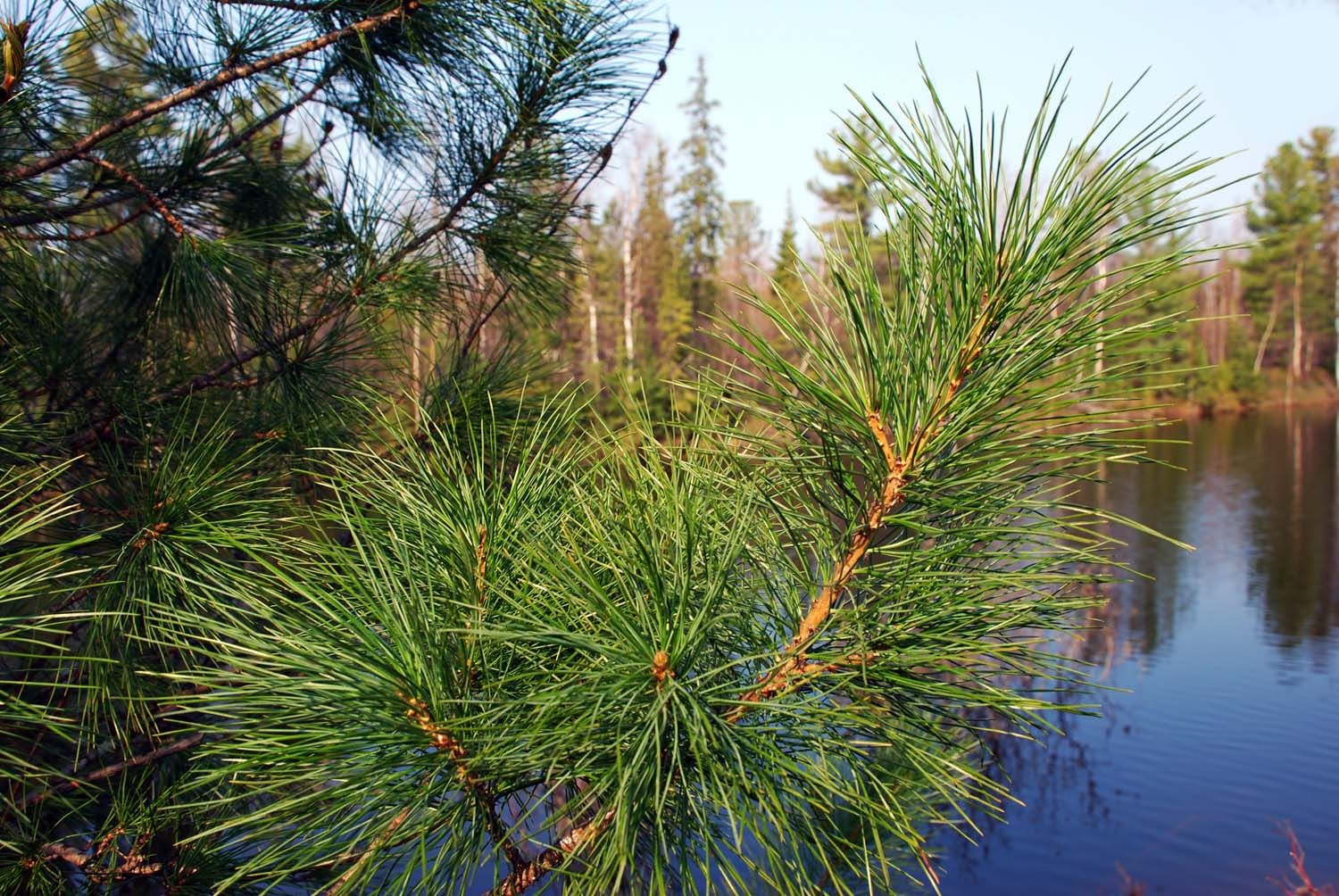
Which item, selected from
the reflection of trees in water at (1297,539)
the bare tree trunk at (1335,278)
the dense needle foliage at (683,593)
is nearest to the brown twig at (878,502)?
the dense needle foliage at (683,593)

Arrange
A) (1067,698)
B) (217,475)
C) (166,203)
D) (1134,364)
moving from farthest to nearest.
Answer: (1067,698)
(166,203)
(217,475)
(1134,364)

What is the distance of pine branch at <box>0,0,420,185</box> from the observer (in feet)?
4.79

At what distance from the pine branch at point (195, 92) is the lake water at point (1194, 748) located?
189 inches

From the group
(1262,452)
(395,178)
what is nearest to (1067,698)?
(395,178)

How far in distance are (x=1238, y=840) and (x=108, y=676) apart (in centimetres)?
734

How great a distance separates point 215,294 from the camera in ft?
5.73

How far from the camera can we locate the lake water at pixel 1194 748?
6.34m

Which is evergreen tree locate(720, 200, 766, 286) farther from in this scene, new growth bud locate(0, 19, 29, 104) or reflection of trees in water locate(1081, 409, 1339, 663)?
new growth bud locate(0, 19, 29, 104)

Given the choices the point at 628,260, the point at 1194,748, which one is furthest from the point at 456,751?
the point at 628,260

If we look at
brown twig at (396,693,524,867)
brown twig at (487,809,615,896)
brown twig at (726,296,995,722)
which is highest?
brown twig at (726,296,995,722)

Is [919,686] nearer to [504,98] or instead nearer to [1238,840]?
[504,98]

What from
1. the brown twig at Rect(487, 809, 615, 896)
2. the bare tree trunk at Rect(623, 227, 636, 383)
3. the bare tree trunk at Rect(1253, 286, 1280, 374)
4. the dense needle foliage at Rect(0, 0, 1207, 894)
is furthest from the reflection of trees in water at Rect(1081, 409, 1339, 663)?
the bare tree trunk at Rect(1253, 286, 1280, 374)

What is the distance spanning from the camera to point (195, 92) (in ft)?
5.00

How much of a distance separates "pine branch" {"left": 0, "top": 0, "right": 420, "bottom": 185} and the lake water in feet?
15.8
